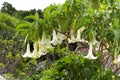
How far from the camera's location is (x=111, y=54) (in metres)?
2.21

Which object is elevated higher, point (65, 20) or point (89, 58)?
point (65, 20)

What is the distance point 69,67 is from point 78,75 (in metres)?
0.09

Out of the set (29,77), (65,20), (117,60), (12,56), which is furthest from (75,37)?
(12,56)

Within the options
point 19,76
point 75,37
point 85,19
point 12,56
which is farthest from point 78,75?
point 12,56

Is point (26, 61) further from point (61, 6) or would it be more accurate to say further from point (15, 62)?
point (61, 6)

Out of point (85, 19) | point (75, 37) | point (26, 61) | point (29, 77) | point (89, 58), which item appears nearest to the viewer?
point (85, 19)

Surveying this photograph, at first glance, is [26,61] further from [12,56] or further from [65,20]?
[65,20]

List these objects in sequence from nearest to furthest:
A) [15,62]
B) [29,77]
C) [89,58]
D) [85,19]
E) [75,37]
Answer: [85,19] → [89,58] → [75,37] → [29,77] → [15,62]

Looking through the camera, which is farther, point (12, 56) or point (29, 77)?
point (12, 56)

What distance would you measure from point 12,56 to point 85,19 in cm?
501

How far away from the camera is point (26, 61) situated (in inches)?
283

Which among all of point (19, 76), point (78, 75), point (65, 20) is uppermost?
point (65, 20)

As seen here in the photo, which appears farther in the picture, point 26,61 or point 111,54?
point 26,61

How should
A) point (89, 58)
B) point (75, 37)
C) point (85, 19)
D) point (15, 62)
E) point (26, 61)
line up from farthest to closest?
point (26, 61)
point (15, 62)
point (75, 37)
point (89, 58)
point (85, 19)
